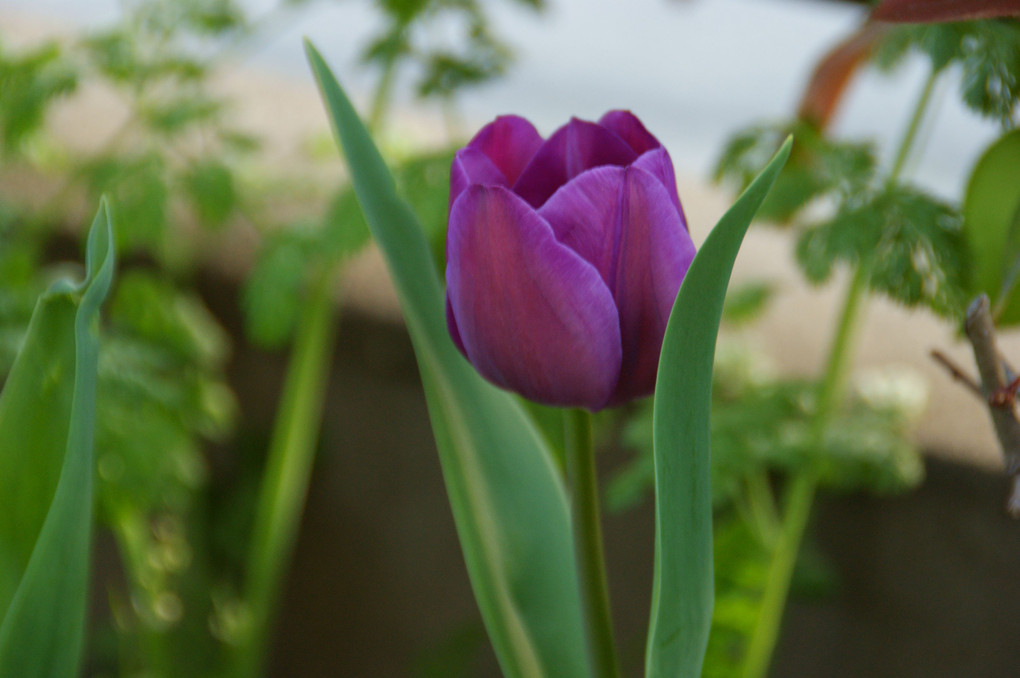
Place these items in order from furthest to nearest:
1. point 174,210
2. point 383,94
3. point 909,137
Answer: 1. point 174,210
2. point 383,94
3. point 909,137


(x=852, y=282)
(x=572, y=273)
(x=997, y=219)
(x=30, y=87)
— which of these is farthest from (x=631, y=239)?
(x=30, y=87)

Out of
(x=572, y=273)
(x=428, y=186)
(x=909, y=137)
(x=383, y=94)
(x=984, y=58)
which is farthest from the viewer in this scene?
(x=383, y=94)

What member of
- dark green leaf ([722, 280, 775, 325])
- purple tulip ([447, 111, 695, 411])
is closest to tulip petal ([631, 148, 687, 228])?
purple tulip ([447, 111, 695, 411])

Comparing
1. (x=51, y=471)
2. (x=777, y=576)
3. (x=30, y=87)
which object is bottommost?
(x=777, y=576)

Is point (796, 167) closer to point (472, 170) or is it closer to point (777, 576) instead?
point (777, 576)

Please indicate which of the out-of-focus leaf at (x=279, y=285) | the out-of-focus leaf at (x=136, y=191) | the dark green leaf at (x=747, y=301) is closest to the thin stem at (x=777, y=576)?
the dark green leaf at (x=747, y=301)

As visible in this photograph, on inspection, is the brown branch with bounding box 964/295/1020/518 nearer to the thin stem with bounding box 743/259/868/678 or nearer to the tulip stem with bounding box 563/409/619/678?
the tulip stem with bounding box 563/409/619/678
